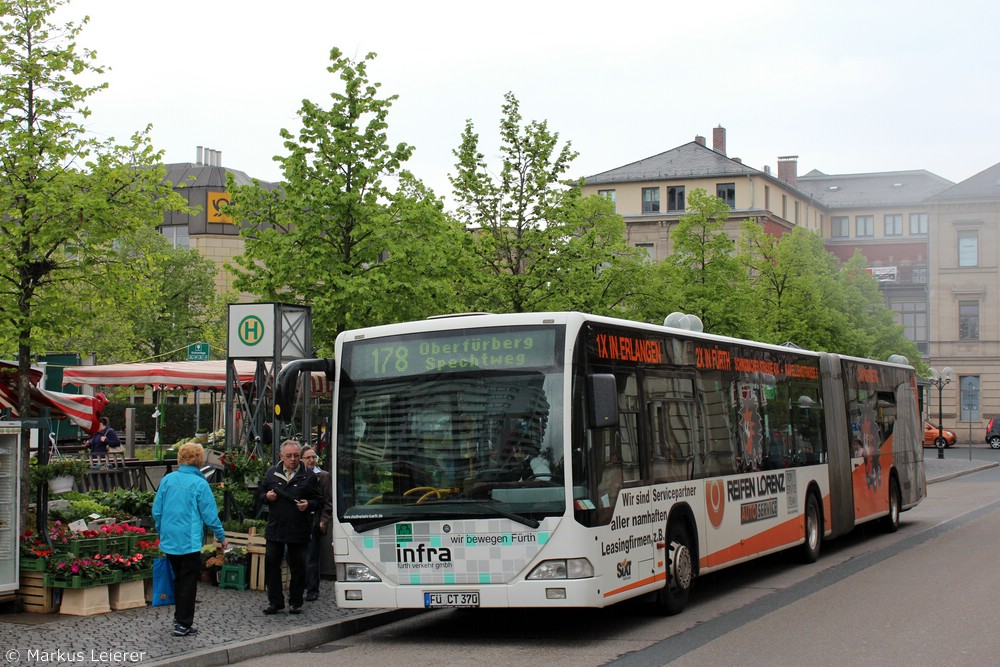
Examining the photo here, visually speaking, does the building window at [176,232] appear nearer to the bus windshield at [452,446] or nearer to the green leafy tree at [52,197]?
the green leafy tree at [52,197]

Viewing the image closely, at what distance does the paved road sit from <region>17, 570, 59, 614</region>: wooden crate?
0.13 m

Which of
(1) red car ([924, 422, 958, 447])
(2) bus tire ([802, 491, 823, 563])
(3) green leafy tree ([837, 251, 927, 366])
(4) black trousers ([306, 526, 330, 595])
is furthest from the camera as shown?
(1) red car ([924, 422, 958, 447])

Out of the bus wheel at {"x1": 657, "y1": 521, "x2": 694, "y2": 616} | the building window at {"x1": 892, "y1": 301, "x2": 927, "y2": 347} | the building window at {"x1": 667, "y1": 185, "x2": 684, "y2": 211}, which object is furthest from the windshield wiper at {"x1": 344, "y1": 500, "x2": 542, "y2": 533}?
the building window at {"x1": 892, "y1": 301, "x2": 927, "y2": 347}

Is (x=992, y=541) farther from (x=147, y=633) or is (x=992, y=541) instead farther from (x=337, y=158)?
(x=147, y=633)

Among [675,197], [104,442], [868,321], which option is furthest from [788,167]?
[104,442]

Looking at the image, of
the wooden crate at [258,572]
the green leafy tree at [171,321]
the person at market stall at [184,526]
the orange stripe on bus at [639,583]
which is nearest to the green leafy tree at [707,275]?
the green leafy tree at [171,321]

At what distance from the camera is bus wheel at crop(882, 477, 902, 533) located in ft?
72.3

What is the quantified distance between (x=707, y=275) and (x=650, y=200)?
4488 cm

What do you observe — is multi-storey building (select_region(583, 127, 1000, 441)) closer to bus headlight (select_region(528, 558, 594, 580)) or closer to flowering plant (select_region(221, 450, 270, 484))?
flowering plant (select_region(221, 450, 270, 484))

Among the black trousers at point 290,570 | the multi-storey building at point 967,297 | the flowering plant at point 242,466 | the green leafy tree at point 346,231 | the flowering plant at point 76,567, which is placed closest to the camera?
the flowering plant at point 76,567

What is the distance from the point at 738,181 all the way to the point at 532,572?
74088mm

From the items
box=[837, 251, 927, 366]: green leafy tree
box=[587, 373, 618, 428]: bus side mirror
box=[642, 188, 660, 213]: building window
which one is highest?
box=[642, 188, 660, 213]: building window

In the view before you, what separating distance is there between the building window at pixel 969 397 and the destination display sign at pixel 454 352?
70.5 metres

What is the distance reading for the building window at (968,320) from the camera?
77.4 meters
